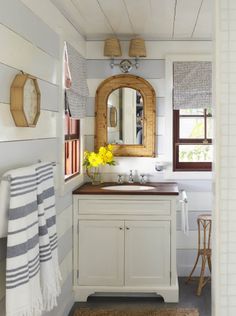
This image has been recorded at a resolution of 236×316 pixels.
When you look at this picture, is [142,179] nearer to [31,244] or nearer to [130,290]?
[130,290]

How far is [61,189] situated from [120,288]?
1.11 m

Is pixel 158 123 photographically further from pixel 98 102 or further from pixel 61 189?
pixel 61 189

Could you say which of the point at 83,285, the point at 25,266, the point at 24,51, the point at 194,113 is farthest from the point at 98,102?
the point at 25,266

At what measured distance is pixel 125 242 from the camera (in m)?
3.79

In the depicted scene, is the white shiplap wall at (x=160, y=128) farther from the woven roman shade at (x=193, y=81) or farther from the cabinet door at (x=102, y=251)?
the cabinet door at (x=102, y=251)

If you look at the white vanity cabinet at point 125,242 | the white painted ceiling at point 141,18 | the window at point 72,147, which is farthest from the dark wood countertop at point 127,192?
the white painted ceiling at point 141,18

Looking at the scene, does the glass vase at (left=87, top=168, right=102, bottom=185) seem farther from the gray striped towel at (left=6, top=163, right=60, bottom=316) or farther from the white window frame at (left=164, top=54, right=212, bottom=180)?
the gray striped towel at (left=6, top=163, right=60, bottom=316)

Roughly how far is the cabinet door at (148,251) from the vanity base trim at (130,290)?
1.9 inches

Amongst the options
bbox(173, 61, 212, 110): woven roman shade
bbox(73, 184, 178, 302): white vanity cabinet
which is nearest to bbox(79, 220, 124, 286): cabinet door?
bbox(73, 184, 178, 302): white vanity cabinet

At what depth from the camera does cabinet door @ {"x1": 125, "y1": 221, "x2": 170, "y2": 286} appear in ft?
12.4

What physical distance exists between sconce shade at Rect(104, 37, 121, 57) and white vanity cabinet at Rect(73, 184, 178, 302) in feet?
4.31

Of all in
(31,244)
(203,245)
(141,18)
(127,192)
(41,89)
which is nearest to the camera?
(31,244)

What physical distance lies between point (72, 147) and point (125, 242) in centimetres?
95

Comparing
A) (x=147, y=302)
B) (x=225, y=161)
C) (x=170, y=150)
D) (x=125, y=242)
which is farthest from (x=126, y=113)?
(x=225, y=161)
